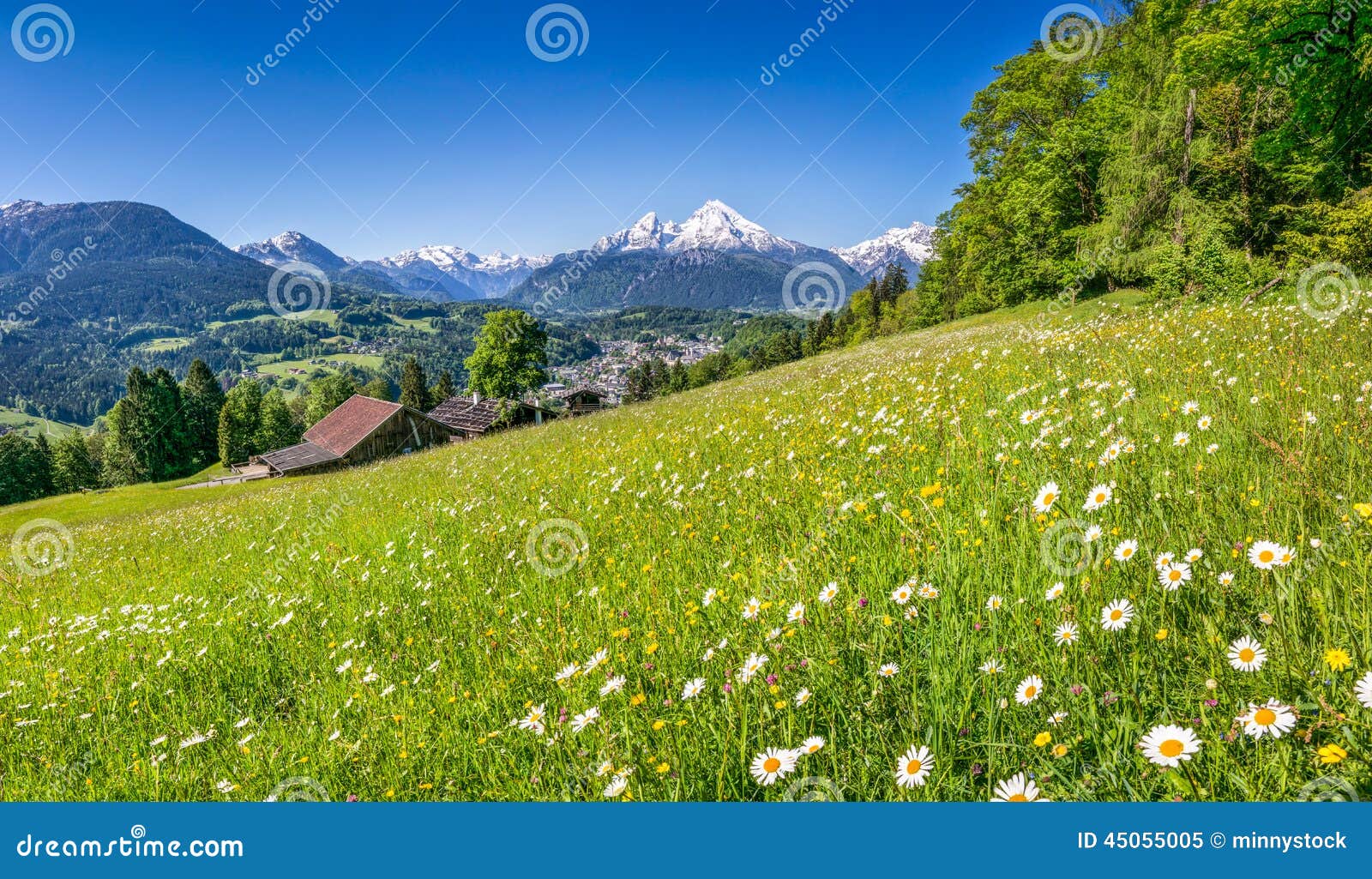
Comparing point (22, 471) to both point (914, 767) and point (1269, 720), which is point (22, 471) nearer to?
point (914, 767)

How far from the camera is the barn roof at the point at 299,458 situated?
6106 centimetres

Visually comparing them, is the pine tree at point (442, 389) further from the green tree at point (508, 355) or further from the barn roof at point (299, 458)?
the green tree at point (508, 355)

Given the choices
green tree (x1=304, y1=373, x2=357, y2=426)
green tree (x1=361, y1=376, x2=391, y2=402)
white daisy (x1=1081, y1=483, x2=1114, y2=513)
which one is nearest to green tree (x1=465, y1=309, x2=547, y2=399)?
white daisy (x1=1081, y1=483, x2=1114, y2=513)

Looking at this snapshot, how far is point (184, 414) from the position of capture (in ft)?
286

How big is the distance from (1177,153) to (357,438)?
227 ft

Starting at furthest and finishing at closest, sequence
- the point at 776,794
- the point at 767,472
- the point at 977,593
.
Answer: the point at 767,472, the point at 977,593, the point at 776,794

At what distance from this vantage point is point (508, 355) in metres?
58.2

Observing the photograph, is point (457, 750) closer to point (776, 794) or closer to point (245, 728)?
point (776, 794)

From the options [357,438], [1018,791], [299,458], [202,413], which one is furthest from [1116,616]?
[202,413]

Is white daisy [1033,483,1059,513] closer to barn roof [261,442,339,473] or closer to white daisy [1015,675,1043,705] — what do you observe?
white daisy [1015,675,1043,705]

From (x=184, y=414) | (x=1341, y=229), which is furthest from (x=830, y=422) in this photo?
(x=184, y=414)

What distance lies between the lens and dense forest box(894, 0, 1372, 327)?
17.5 m

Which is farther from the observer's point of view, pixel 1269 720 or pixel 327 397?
pixel 327 397

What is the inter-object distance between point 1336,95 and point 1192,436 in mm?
23407
